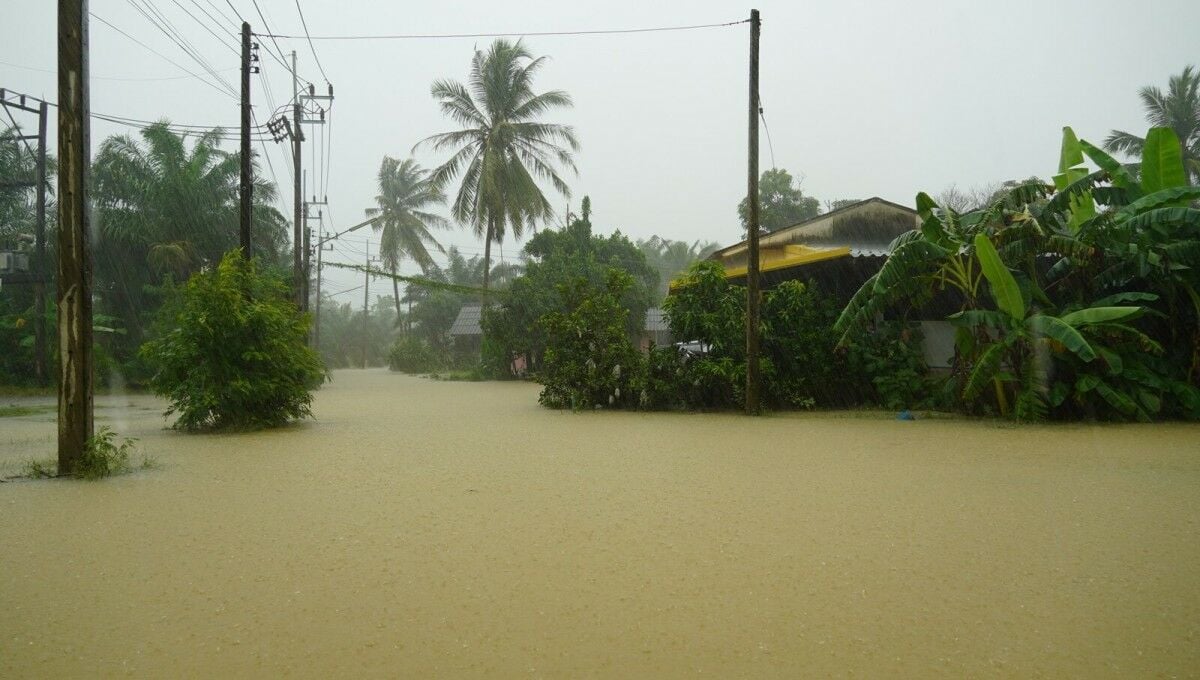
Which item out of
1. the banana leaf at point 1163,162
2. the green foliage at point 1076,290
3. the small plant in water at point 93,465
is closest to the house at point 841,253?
the green foliage at point 1076,290

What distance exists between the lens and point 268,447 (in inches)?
412

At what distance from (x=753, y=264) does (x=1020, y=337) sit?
14.4 ft

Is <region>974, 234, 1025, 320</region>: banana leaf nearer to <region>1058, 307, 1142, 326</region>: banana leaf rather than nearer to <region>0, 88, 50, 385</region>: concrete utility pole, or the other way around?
<region>1058, 307, 1142, 326</region>: banana leaf

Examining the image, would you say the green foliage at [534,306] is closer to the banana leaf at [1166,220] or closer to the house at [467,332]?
the house at [467,332]

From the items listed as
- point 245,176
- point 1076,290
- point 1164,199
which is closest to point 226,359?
point 245,176

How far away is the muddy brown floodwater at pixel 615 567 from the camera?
3443 mm

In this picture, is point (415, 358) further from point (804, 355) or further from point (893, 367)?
point (893, 367)

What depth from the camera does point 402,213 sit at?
45.4 meters

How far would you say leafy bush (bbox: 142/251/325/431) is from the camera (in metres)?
12.2

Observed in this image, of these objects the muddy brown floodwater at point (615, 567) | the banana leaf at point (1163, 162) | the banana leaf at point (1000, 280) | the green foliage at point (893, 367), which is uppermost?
the banana leaf at point (1163, 162)

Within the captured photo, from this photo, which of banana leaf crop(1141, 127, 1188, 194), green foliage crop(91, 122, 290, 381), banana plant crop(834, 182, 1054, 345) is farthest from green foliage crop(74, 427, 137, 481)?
green foliage crop(91, 122, 290, 381)

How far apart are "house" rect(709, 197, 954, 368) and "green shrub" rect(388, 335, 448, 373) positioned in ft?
76.0

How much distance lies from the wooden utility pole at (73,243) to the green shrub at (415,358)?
34.7 metres

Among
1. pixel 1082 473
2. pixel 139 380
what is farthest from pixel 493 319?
pixel 1082 473
